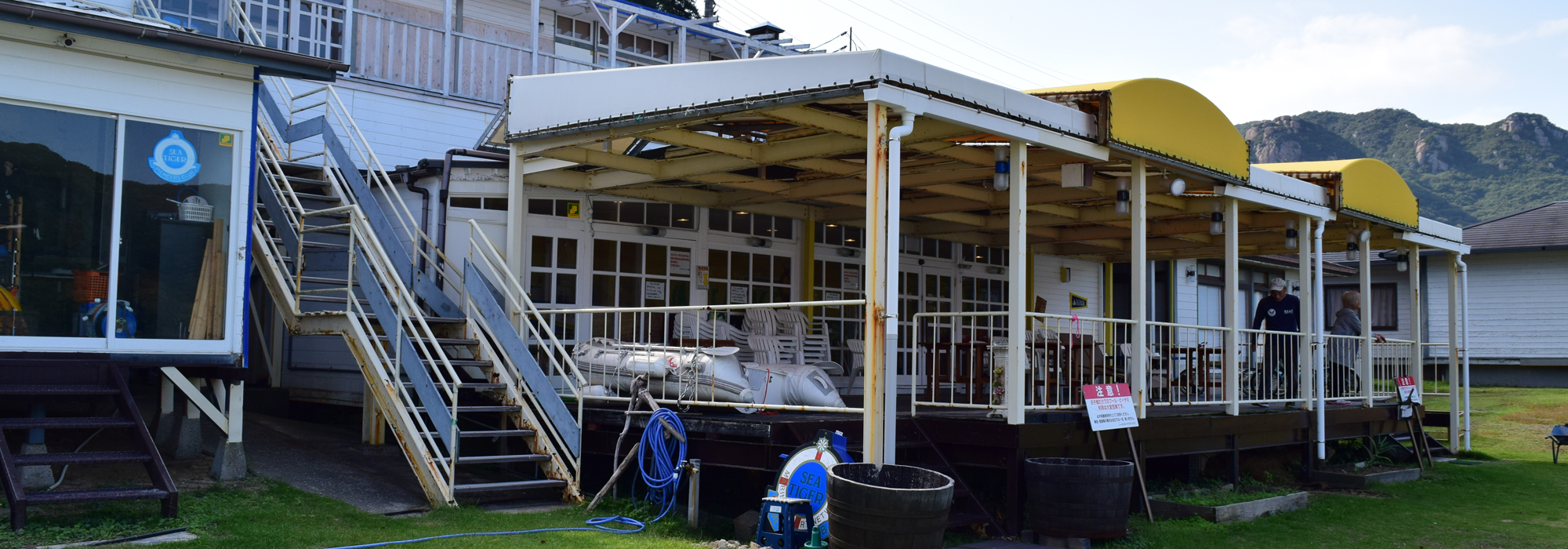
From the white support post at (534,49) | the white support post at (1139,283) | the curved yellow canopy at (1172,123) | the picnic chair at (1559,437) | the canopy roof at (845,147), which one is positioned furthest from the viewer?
the white support post at (534,49)

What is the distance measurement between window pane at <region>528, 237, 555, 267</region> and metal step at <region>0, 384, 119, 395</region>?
376cm

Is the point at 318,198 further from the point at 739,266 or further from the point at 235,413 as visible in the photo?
the point at 739,266

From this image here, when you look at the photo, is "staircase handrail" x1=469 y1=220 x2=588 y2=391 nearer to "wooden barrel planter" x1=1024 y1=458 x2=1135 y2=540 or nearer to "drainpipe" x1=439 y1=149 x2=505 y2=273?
"drainpipe" x1=439 y1=149 x2=505 y2=273

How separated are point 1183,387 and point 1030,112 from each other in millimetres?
6386

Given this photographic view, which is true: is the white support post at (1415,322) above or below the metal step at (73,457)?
above

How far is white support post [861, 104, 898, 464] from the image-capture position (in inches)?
254

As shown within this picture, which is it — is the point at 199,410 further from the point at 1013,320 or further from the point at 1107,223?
the point at 1107,223

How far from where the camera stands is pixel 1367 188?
37.0 ft

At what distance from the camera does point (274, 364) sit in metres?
11.8

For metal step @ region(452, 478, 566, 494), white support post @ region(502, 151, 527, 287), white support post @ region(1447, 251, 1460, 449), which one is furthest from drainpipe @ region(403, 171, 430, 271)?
white support post @ region(1447, 251, 1460, 449)

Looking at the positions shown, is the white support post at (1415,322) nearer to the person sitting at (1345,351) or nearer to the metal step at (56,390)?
the person sitting at (1345,351)

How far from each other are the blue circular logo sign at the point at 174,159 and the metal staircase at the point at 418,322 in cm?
56

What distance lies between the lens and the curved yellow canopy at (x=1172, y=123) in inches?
314

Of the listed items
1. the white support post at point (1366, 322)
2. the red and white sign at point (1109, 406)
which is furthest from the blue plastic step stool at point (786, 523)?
the white support post at point (1366, 322)
